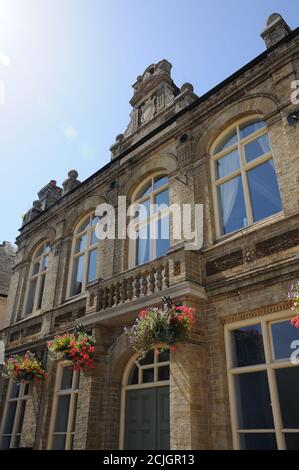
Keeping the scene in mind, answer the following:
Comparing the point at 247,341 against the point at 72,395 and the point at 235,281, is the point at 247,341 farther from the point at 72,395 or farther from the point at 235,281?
the point at 72,395

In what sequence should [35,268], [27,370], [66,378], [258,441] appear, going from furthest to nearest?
[35,268] → [27,370] → [66,378] → [258,441]

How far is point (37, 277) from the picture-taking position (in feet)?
45.5

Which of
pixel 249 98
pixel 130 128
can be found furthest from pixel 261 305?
pixel 130 128

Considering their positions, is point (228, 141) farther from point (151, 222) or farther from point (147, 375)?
point (147, 375)

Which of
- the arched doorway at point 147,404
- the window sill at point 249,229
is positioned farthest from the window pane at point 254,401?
the window sill at point 249,229

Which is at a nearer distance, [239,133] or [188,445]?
[188,445]

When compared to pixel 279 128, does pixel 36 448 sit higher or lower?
lower

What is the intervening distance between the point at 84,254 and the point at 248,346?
6.59m

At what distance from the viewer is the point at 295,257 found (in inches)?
242

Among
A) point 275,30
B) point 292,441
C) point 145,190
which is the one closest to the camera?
point 292,441

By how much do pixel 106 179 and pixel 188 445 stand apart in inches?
315

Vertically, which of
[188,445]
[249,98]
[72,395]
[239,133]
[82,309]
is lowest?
[188,445]

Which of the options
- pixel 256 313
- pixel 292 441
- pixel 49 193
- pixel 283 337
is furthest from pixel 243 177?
pixel 49 193

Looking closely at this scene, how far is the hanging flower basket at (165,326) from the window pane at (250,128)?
415 centimetres
